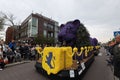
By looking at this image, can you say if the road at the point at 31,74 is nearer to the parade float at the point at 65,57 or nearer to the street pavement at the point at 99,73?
the street pavement at the point at 99,73

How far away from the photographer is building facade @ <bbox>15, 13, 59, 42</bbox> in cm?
5978

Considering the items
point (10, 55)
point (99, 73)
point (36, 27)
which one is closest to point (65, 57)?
point (99, 73)

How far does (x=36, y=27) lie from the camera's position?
203 ft

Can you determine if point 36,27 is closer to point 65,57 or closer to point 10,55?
point 10,55

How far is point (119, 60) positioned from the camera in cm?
575

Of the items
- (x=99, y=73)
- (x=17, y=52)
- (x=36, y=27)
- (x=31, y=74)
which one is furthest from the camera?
(x=36, y=27)

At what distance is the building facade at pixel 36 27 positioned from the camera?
59.8 meters

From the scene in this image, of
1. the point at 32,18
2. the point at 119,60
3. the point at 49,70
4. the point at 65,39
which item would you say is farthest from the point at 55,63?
the point at 32,18

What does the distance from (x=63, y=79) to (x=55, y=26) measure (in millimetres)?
70504

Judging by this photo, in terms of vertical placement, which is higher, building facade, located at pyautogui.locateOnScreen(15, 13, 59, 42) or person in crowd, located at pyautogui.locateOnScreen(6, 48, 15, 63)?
building facade, located at pyautogui.locateOnScreen(15, 13, 59, 42)

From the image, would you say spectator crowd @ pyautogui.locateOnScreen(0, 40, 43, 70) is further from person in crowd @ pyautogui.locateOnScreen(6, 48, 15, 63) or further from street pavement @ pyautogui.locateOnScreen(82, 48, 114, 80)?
street pavement @ pyautogui.locateOnScreen(82, 48, 114, 80)

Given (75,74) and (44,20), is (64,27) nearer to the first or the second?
(75,74)

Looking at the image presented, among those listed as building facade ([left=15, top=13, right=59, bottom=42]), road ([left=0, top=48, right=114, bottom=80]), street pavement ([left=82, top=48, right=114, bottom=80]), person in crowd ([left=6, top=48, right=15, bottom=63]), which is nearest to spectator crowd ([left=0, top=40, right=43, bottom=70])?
person in crowd ([left=6, top=48, right=15, bottom=63])

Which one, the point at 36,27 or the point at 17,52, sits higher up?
the point at 36,27
